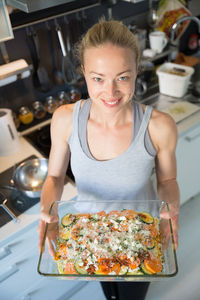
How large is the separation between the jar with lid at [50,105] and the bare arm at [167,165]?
985 millimetres

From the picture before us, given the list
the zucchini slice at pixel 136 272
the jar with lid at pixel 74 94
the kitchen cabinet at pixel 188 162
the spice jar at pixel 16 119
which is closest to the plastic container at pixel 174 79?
the kitchen cabinet at pixel 188 162

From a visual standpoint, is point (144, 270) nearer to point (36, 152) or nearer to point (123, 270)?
point (123, 270)

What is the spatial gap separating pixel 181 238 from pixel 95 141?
1296mm

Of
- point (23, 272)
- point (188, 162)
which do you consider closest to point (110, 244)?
point (23, 272)

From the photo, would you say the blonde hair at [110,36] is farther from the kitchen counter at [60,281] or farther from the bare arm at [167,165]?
the kitchen counter at [60,281]

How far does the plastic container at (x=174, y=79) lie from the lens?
190 cm

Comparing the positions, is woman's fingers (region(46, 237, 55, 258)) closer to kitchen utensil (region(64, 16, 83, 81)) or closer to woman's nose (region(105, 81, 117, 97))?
woman's nose (region(105, 81, 117, 97))

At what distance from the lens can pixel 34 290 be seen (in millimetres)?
1503

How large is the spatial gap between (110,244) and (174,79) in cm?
135

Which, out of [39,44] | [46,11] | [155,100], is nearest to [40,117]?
[39,44]

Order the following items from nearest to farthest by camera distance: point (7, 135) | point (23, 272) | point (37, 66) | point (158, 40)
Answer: point (23, 272), point (7, 135), point (37, 66), point (158, 40)

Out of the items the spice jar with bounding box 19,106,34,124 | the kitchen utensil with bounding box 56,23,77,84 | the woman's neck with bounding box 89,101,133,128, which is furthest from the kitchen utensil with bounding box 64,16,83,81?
the woman's neck with bounding box 89,101,133,128

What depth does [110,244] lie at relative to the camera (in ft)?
3.04

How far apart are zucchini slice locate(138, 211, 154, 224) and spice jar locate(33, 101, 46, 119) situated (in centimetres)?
109
